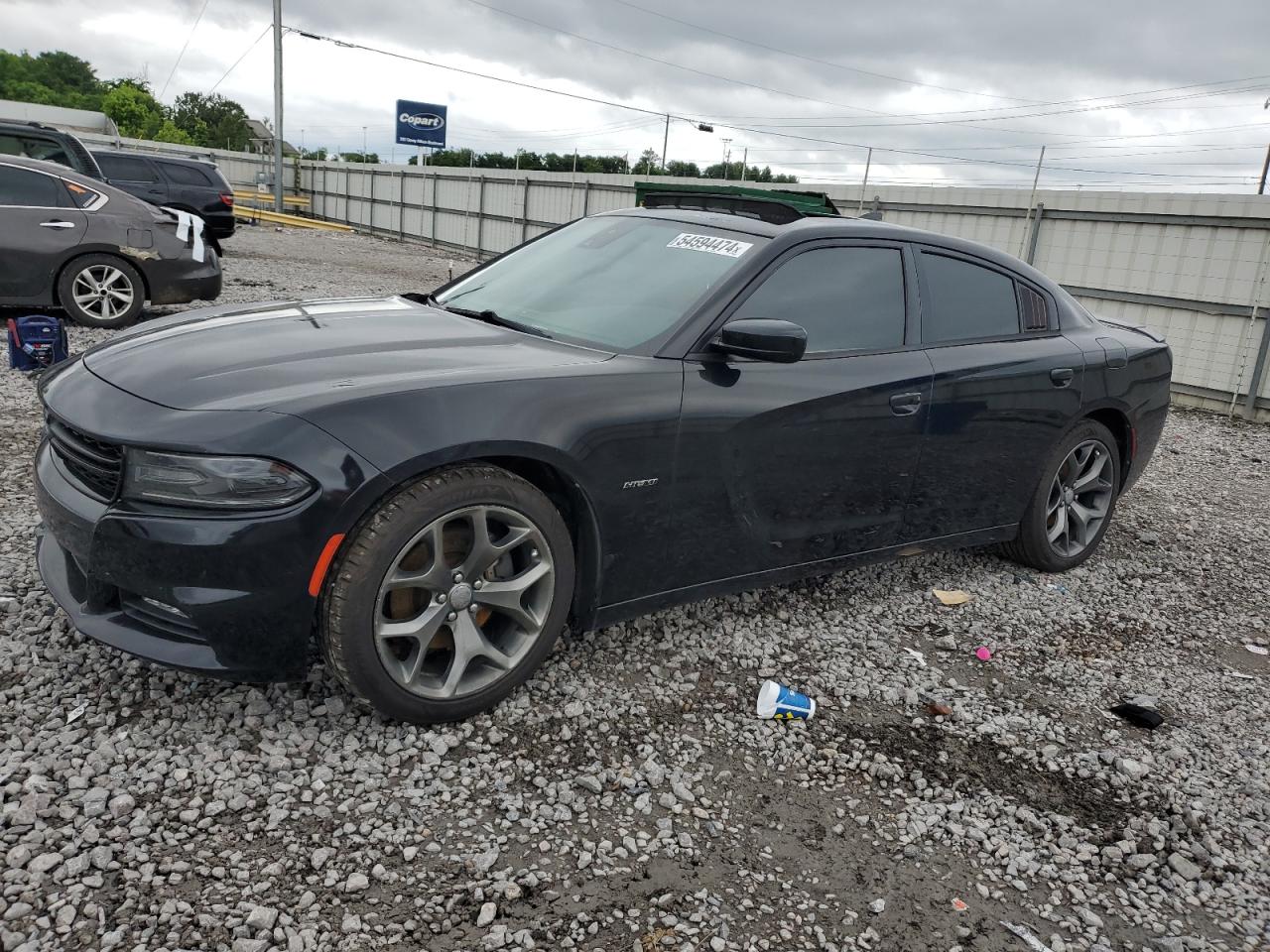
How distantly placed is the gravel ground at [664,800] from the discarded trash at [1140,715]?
0.23ft

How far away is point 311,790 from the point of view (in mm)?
2666

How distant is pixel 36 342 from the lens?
23.2 ft

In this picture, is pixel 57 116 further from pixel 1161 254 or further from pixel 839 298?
pixel 839 298

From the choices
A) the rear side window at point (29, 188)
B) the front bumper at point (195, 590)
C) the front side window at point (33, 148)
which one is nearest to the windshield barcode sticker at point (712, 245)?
the front bumper at point (195, 590)

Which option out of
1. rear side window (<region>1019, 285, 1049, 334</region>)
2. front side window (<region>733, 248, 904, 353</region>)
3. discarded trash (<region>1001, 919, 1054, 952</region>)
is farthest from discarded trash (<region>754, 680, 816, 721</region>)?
rear side window (<region>1019, 285, 1049, 334</region>)

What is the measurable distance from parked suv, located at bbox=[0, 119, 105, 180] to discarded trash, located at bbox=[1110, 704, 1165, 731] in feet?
37.8

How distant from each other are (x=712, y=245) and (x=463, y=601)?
5.76 feet

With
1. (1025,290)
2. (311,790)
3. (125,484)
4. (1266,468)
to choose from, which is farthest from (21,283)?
(1266,468)

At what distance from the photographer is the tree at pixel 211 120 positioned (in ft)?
303

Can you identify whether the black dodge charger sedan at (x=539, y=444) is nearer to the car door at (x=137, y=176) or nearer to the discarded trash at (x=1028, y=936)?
the discarded trash at (x=1028, y=936)

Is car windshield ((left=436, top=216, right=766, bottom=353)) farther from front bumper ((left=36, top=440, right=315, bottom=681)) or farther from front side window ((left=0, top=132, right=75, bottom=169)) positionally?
front side window ((left=0, top=132, right=75, bottom=169))

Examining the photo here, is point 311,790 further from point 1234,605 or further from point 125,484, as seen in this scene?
point 1234,605

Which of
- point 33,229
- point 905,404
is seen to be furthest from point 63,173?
point 905,404

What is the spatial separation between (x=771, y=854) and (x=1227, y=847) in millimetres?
1437
